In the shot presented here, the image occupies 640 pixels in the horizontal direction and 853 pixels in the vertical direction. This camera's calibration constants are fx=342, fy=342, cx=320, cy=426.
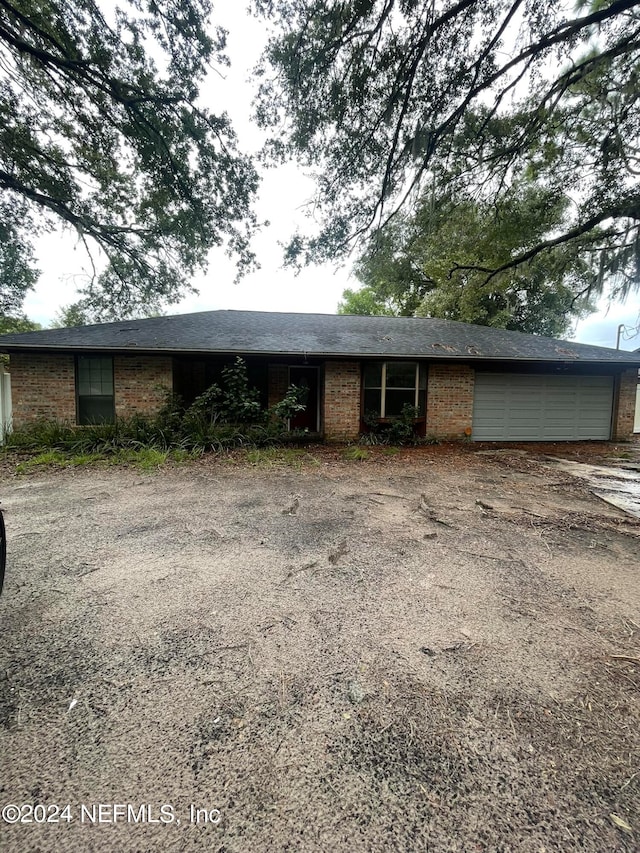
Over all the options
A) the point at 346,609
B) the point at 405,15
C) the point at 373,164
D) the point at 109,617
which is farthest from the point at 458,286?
the point at 109,617

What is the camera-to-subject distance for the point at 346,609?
7.77ft

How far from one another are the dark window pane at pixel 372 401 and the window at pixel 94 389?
21.4ft

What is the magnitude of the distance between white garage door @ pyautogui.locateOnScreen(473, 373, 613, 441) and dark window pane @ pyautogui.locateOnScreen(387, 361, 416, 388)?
1.88 metres

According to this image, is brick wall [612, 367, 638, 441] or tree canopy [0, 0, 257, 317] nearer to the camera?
tree canopy [0, 0, 257, 317]

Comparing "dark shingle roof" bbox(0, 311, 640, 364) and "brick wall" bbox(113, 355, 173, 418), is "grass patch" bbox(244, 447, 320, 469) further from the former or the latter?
"brick wall" bbox(113, 355, 173, 418)

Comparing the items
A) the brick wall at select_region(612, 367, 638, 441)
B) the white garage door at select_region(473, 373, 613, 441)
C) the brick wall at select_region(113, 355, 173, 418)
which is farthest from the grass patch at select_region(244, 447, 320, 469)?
the brick wall at select_region(612, 367, 638, 441)

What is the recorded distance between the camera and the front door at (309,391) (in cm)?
1020

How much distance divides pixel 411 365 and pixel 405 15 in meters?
6.27

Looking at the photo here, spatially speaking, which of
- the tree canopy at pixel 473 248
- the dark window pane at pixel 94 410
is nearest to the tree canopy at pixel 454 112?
the tree canopy at pixel 473 248

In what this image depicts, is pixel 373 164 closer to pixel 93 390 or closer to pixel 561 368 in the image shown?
pixel 561 368

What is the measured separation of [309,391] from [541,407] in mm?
6708

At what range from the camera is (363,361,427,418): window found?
30.4 feet

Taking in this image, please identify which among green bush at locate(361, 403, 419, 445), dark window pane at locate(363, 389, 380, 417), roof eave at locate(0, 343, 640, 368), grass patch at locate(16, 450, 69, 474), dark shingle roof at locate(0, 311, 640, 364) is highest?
dark shingle roof at locate(0, 311, 640, 364)

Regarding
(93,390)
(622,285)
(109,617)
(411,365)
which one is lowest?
(109,617)
